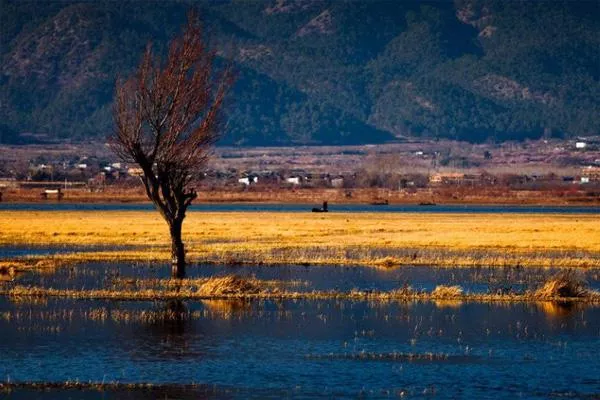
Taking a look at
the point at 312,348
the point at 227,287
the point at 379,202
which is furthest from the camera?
the point at 379,202

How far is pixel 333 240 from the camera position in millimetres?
68688

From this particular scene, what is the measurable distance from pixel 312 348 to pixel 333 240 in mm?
37303

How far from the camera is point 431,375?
2831cm

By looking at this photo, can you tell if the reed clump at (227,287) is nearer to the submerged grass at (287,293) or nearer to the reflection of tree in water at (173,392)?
the submerged grass at (287,293)

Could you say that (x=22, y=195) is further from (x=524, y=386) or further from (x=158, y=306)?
(x=524, y=386)

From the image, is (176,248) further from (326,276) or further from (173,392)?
(173,392)

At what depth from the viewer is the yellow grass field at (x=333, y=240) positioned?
55.1 m

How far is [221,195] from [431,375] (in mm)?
159700

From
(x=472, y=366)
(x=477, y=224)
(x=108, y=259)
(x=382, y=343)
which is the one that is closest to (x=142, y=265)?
(x=108, y=259)

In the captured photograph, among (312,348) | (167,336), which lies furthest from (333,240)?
(312,348)

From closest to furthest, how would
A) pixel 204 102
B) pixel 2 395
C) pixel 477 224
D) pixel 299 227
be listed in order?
pixel 2 395
pixel 204 102
pixel 299 227
pixel 477 224

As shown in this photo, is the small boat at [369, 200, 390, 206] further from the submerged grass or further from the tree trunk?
the submerged grass

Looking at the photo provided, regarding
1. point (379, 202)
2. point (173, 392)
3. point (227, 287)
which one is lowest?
point (379, 202)

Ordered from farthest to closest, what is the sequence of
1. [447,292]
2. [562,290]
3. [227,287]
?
[562,290], [447,292], [227,287]
